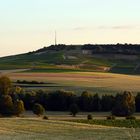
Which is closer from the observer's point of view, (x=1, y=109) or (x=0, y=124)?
(x=0, y=124)

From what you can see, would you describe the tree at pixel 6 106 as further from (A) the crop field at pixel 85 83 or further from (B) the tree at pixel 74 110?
(A) the crop field at pixel 85 83

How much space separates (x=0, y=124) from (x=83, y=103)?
33.2 meters

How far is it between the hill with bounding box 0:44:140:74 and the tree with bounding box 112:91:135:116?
57600 millimetres

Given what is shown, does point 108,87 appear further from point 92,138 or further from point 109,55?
point 109,55

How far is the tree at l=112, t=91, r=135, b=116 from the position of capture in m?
63.5

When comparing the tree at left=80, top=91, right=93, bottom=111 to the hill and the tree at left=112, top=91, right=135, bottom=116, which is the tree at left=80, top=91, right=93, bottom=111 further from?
the hill

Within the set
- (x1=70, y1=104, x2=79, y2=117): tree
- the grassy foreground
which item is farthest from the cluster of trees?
the grassy foreground

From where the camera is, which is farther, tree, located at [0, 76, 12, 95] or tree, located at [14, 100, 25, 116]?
tree, located at [0, 76, 12, 95]

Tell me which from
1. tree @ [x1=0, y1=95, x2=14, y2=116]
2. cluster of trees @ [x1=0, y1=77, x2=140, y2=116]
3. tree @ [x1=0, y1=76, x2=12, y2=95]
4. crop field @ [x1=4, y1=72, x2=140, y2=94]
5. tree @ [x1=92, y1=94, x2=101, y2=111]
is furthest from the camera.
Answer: crop field @ [x1=4, y1=72, x2=140, y2=94]

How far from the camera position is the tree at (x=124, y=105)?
208 ft

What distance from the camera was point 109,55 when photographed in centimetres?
16362

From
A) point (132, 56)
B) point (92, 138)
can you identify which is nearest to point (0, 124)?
point (92, 138)

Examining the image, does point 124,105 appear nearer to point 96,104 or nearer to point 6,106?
point 96,104

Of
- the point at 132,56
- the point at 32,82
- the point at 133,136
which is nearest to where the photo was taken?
the point at 133,136
